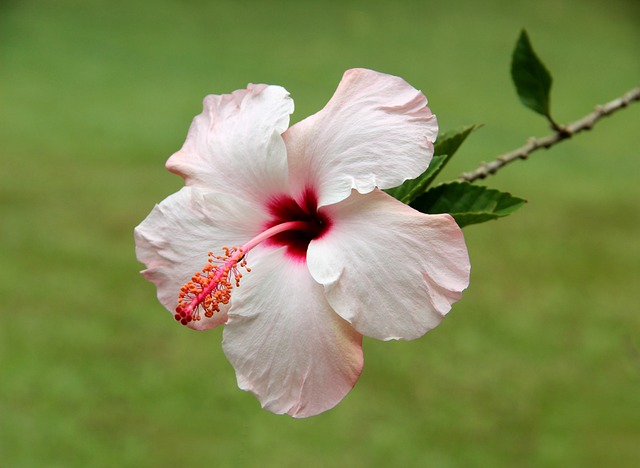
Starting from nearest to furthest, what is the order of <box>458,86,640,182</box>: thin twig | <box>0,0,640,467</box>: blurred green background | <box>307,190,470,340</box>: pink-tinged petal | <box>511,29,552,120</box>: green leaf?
<box>307,190,470,340</box>: pink-tinged petal < <box>458,86,640,182</box>: thin twig < <box>511,29,552,120</box>: green leaf < <box>0,0,640,467</box>: blurred green background

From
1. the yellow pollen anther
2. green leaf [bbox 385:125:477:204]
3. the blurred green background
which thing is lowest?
the blurred green background

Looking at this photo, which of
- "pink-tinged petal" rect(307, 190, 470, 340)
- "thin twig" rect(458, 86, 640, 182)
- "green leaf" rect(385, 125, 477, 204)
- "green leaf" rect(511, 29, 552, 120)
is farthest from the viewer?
"green leaf" rect(511, 29, 552, 120)

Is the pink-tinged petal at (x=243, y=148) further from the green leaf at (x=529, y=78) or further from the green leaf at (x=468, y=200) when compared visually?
the green leaf at (x=529, y=78)

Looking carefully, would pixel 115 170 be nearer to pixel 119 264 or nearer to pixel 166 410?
pixel 119 264

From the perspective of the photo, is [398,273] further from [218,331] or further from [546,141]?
[218,331]

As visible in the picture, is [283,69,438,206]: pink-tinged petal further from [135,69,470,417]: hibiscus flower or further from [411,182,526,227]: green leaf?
[411,182,526,227]: green leaf

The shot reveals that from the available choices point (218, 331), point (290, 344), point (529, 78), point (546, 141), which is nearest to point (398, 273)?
point (290, 344)

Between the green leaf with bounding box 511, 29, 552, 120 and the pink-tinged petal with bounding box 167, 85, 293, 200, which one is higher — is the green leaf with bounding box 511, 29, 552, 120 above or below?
below

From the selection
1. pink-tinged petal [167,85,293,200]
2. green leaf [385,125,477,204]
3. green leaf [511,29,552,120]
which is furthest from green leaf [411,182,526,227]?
green leaf [511,29,552,120]
